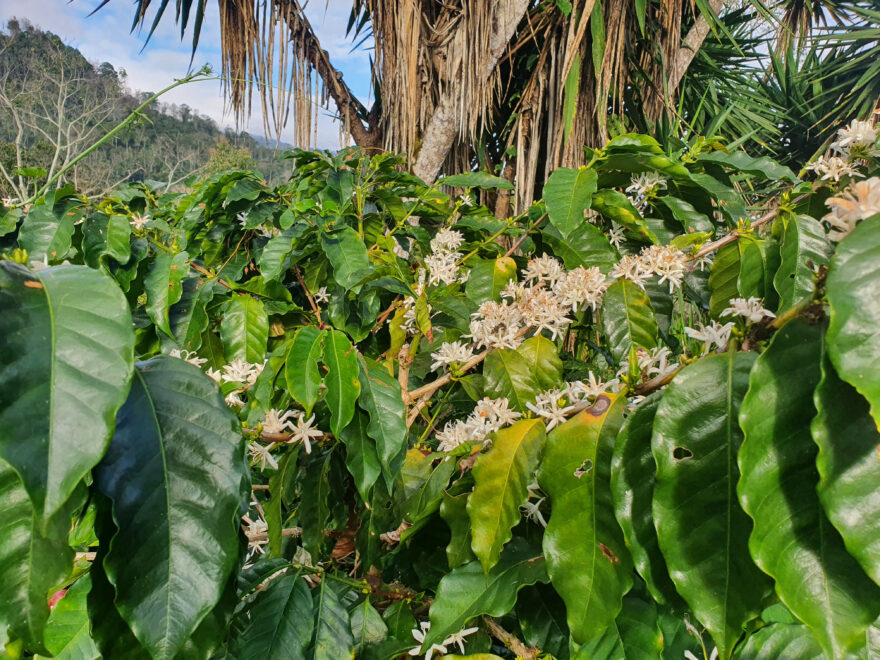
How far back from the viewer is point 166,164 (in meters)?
18.0

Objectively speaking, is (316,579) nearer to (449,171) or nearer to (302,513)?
(302,513)

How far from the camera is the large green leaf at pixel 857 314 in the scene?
23 centimetres

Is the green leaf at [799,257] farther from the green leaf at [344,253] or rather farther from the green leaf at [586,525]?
the green leaf at [344,253]

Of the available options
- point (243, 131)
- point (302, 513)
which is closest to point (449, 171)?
point (243, 131)

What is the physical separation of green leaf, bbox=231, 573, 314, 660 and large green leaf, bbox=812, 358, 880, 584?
1.46ft

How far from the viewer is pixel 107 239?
2.81 feet

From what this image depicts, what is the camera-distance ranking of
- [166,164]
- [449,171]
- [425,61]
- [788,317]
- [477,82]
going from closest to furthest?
[788,317] → [477,82] → [425,61] → [449,171] → [166,164]

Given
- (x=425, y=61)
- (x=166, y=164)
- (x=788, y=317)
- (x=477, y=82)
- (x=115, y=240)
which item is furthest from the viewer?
(x=166, y=164)

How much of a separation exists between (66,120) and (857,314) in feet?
53.8

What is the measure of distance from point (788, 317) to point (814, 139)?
26.5ft

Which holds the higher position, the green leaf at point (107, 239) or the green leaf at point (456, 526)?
the green leaf at point (107, 239)

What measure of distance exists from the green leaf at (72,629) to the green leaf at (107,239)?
0.54m

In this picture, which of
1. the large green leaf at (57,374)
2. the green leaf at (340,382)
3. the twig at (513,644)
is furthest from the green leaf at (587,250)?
the large green leaf at (57,374)

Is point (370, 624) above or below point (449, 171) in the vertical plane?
below
